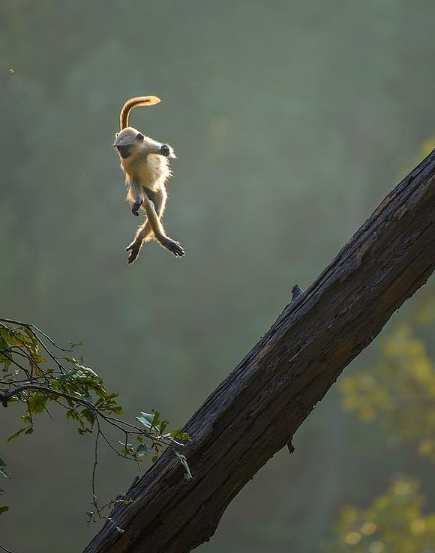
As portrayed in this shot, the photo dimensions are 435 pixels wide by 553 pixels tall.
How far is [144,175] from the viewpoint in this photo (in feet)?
8.64

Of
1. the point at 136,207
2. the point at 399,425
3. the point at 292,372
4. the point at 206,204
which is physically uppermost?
the point at 206,204

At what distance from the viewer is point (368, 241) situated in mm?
2047

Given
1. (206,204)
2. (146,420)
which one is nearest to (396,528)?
(146,420)

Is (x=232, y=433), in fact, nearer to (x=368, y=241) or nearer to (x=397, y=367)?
(x=368, y=241)

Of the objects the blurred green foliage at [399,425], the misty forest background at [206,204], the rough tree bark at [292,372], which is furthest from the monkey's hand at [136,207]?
the misty forest background at [206,204]

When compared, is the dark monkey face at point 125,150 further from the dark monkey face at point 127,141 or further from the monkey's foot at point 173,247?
the monkey's foot at point 173,247

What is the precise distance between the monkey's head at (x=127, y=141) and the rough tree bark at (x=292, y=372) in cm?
65

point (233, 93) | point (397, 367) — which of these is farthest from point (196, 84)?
point (397, 367)

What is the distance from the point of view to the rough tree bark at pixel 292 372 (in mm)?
2033

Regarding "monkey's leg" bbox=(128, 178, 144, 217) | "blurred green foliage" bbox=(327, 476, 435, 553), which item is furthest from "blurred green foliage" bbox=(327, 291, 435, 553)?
"monkey's leg" bbox=(128, 178, 144, 217)

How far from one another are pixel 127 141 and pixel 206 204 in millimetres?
12994

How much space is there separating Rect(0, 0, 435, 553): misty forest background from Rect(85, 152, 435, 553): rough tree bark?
358 inches

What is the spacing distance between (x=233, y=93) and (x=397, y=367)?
28.7 ft

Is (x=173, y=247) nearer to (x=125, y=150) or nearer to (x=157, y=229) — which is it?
(x=157, y=229)
